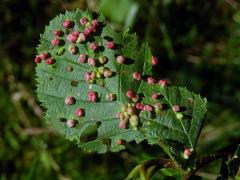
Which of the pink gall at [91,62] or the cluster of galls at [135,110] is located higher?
the pink gall at [91,62]

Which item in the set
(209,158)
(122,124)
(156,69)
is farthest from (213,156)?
(156,69)

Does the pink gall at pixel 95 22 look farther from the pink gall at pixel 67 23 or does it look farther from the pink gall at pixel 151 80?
the pink gall at pixel 151 80

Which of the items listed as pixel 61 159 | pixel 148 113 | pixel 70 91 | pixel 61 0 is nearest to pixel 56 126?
pixel 70 91

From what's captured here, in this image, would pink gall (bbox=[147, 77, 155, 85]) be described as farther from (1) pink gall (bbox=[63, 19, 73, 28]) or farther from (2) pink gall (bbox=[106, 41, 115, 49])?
(1) pink gall (bbox=[63, 19, 73, 28])

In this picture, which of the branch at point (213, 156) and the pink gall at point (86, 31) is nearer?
the branch at point (213, 156)

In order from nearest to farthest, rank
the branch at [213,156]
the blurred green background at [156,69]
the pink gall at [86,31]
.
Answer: the branch at [213,156]
the pink gall at [86,31]
the blurred green background at [156,69]

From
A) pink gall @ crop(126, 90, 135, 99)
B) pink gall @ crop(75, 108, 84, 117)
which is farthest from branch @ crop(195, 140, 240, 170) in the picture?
pink gall @ crop(75, 108, 84, 117)

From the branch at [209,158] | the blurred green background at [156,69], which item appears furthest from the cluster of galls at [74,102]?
the blurred green background at [156,69]
